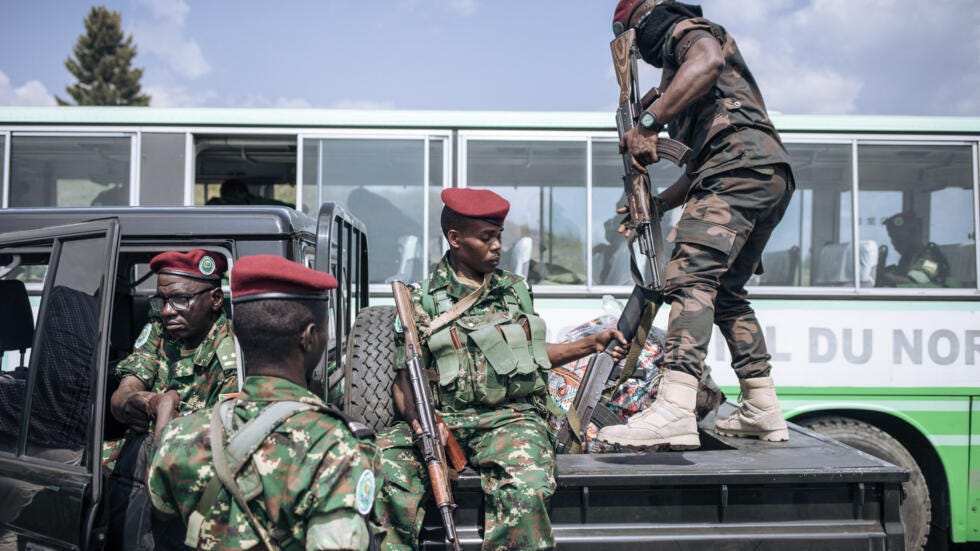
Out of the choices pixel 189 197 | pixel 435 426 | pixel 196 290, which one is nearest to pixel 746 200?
pixel 435 426

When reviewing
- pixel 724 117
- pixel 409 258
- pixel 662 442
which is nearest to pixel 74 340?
pixel 662 442

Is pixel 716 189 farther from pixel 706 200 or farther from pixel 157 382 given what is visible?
pixel 157 382

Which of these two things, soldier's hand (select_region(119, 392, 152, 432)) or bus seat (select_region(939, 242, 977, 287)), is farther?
bus seat (select_region(939, 242, 977, 287))

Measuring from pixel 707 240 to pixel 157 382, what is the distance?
7.78ft

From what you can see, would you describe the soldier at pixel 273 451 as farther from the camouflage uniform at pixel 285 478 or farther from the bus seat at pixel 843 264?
the bus seat at pixel 843 264

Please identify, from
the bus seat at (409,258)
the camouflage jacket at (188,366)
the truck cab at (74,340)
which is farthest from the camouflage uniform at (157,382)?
the bus seat at (409,258)

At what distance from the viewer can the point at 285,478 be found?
1602 millimetres

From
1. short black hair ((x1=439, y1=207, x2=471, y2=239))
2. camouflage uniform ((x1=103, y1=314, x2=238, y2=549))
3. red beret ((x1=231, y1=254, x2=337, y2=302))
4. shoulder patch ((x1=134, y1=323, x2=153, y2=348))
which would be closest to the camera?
red beret ((x1=231, y1=254, x2=337, y2=302))

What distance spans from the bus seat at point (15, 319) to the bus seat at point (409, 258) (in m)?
2.78

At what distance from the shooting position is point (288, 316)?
174 centimetres

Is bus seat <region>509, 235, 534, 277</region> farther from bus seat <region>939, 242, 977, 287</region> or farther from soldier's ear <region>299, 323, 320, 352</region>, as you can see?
soldier's ear <region>299, 323, 320, 352</region>

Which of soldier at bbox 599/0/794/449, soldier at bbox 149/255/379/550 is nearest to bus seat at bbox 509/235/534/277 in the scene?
soldier at bbox 599/0/794/449

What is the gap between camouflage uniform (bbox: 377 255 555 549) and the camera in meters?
2.35

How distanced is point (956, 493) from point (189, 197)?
5945 mm
